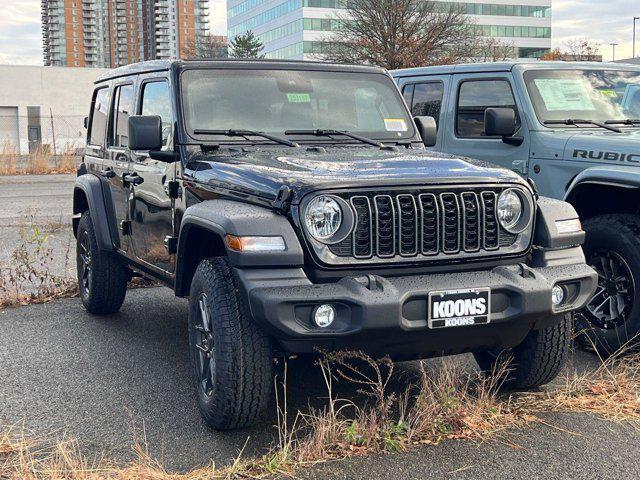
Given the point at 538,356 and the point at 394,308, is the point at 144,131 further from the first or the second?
the point at 538,356

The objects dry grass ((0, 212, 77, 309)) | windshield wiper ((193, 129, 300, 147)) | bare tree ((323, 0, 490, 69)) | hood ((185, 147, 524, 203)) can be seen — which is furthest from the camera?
bare tree ((323, 0, 490, 69))

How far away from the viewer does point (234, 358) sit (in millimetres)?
3984

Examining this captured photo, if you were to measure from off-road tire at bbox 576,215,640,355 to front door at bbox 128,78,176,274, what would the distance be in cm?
264

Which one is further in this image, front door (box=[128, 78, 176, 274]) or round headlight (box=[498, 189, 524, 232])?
front door (box=[128, 78, 176, 274])

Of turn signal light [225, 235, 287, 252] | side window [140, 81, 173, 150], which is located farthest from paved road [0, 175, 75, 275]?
turn signal light [225, 235, 287, 252]

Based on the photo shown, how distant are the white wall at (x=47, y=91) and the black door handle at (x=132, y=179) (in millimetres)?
51610

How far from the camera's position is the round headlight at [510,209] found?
14.1 ft

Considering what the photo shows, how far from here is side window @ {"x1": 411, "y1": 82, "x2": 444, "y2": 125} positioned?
25.1ft

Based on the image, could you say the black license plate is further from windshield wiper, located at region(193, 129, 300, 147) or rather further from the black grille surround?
windshield wiper, located at region(193, 129, 300, 147)

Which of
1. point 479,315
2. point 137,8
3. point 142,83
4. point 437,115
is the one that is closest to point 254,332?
point 479,315

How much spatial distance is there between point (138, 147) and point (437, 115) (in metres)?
3.44

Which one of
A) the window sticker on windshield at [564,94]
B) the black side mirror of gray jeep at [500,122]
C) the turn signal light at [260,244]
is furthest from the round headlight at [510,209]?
the window sticker on windshield at [564,94]

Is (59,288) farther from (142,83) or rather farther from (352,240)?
(352,240)

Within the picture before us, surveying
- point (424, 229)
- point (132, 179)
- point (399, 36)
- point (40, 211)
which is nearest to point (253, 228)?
point (424, 229)
